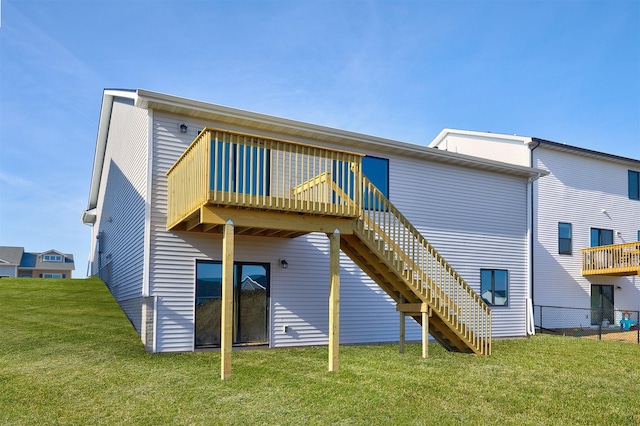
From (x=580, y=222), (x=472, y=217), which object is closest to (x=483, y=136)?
(x=580, y=222)

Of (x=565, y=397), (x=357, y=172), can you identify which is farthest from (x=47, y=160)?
(x=565, y=397)

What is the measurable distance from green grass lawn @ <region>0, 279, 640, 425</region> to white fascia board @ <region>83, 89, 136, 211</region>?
20.7 ft

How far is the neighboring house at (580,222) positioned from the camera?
19266 millimetres

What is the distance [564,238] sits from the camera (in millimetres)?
19969

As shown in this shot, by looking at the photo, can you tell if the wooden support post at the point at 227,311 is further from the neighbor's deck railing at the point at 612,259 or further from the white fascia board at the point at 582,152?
the neighbor's deck railing at the point at 612,259

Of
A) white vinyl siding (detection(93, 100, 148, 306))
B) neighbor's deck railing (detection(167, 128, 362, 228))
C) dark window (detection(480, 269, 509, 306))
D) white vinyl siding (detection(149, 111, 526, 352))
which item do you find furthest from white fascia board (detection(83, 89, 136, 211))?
dark window (detection(480, 269, 509, 306))

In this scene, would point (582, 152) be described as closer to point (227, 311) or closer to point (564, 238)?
point (564, 238)

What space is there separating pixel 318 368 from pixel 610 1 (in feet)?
41.5

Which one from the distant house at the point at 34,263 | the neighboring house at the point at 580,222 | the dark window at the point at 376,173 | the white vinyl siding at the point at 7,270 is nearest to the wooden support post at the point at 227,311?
the dark window at the point at 376,173

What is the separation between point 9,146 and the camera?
17531 millimetres

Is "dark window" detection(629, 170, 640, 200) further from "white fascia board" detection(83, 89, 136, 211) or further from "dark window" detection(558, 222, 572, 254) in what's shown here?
"white fascia board" detection(83, 89, 136, 211)

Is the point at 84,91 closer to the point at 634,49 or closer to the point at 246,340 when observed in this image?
the point at 246,340

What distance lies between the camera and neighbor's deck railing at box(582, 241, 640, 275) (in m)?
19.2

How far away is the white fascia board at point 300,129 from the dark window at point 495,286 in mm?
3239
